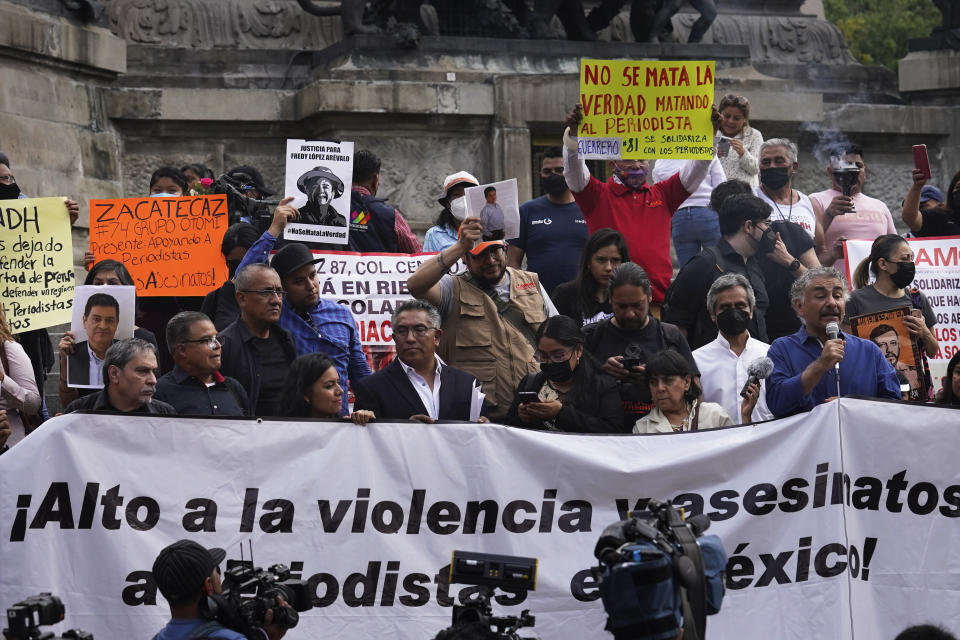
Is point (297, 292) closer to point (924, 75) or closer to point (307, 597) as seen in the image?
point (307, 597)

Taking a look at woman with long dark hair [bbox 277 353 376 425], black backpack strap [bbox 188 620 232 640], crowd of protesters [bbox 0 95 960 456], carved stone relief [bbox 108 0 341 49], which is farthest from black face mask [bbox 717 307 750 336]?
carved stone relief [bbox 108 0 341 49]

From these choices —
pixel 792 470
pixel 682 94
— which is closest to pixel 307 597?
pixel 792 470

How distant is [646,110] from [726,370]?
2.43 metres

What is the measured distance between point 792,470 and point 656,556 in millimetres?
2664

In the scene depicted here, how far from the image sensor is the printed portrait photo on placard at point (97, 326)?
1005 centimetres

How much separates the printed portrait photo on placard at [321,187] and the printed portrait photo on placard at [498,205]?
928mm

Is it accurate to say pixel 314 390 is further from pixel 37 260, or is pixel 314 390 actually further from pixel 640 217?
pixel 640 217

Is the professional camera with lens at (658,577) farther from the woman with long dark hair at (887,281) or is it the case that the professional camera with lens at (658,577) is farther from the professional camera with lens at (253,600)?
the woman with long dark hair at (887,281)

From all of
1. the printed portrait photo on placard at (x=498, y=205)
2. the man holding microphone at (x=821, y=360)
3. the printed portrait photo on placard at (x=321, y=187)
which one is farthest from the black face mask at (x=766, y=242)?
the printed portrait photo on placard at (x=321, y=187)

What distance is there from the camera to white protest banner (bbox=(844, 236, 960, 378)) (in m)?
11.9

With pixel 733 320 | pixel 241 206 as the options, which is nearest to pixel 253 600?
pixel 733 320

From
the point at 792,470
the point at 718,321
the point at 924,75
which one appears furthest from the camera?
the point at 924,75

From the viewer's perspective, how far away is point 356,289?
1169cm

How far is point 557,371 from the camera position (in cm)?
926
